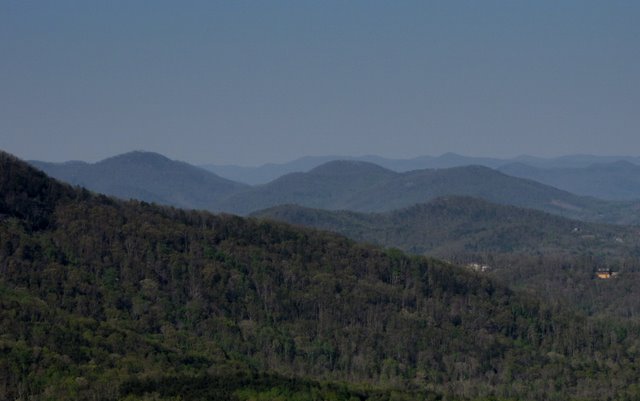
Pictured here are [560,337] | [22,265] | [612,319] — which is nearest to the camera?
[22,265]

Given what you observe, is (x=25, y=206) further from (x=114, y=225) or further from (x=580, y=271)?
(x=580, y=271)

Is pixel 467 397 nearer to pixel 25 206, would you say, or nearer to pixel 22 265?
pixel 22 265

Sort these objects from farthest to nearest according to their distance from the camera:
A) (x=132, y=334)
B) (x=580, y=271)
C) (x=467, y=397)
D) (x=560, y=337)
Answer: (x=580, y=271) < (x=560, y=337) < (x=132, y=334) < (x=467, y=397)

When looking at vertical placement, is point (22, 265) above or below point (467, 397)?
above

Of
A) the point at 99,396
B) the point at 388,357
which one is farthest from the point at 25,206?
the point at 99,396

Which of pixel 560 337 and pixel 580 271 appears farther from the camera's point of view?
pixel 580 271

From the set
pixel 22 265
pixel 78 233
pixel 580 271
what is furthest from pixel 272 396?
pixel 580 271
